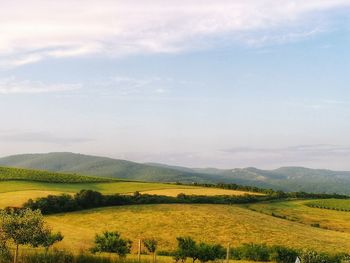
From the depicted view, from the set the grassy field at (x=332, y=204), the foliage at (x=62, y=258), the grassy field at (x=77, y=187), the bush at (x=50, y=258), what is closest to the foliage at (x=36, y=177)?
the grassy field at (x=77, y=187)

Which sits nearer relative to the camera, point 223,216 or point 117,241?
point 117,241

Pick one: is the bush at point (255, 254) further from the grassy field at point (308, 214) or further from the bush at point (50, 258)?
the grassy field at point (308, 214)

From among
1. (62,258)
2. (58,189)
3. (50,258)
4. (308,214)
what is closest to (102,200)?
(58,189)

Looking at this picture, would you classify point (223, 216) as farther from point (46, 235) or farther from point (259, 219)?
point (46, 235)

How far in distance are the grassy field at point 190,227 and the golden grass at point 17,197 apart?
26.9 feet

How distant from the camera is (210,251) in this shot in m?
47.3

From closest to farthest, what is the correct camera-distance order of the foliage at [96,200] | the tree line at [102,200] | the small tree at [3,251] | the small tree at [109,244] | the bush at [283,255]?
1. the small tree at [3,251]
2. the small tree at [109,244]
3. the bush at [283,255]
4. the foliage at [96,200]
5. the tree line at [102,200]

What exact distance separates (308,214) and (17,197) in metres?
68.1

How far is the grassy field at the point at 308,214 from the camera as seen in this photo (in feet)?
355

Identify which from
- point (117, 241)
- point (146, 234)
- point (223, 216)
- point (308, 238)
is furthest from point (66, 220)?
point (308, 238)

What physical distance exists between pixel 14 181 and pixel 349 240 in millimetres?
86500

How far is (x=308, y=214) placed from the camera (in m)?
119

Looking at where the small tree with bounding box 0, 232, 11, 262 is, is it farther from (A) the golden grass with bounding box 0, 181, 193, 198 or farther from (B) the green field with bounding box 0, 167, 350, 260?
(A) the golden grass with bounding box 0, 181, 193, 198

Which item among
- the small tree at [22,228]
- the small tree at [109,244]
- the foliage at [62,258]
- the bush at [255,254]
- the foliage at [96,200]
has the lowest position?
the bush at [255,254]
